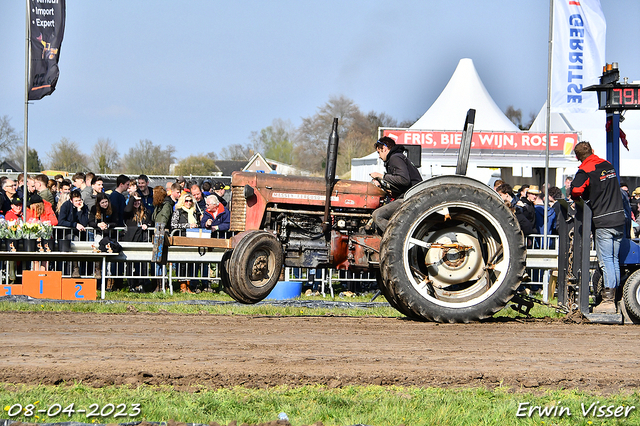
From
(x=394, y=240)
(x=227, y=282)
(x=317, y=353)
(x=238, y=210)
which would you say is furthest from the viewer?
(x=238, y=210)

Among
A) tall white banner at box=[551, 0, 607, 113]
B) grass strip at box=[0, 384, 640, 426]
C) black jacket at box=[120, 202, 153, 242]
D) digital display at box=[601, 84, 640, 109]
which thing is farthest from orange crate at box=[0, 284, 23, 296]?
tall white banner at box=[551, 0, 607, 113]

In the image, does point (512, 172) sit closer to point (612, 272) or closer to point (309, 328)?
point (612, 272)

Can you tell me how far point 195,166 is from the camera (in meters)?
52.2

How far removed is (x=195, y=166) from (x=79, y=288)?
41997mm

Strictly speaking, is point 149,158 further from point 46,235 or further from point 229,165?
point 46,235

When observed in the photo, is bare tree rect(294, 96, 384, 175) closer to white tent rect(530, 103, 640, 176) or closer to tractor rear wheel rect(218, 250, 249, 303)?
white tent rect(530, 103, 640, 176)

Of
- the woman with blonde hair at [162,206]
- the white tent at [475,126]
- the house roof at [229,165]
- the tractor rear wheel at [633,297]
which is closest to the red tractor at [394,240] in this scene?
the tractor rear wheel at [633,297]

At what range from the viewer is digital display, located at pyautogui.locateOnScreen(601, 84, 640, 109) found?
8.07 meters

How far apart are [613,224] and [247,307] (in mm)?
4917

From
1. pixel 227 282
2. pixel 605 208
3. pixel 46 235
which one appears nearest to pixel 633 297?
pixel 605 208

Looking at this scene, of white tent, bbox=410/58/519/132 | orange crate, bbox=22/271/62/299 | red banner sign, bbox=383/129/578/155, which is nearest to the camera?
orange crate, bbox=22/271/62/299

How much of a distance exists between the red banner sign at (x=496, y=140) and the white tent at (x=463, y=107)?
2.67 ft

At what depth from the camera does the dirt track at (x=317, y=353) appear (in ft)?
14.1

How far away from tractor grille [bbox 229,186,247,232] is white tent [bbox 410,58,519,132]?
18520 mm
